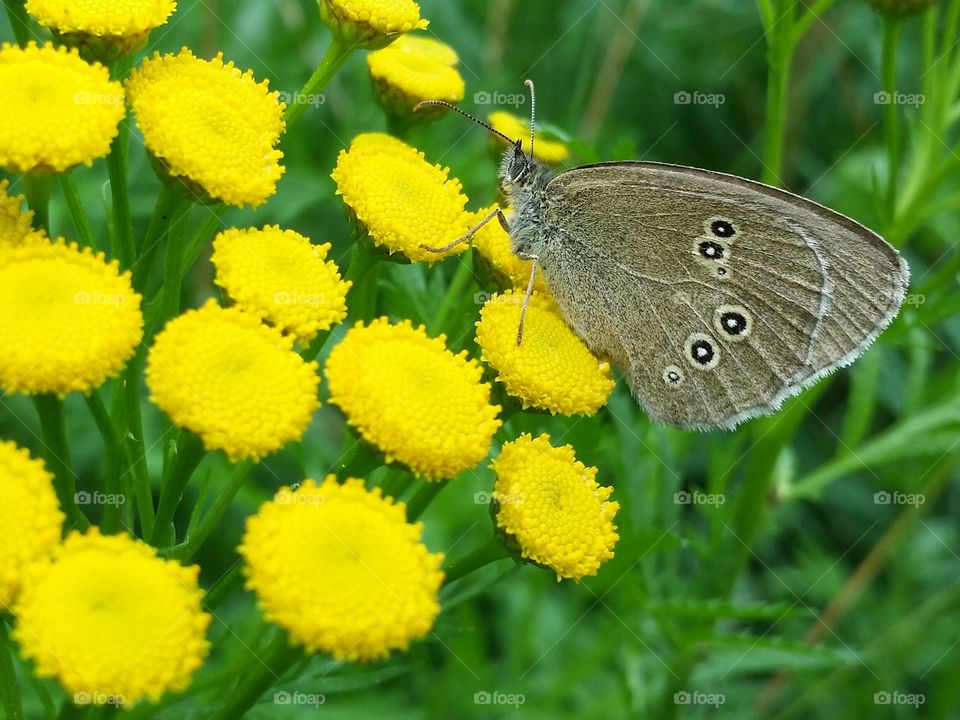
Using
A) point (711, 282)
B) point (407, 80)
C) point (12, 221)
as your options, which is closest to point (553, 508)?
point (711, 282)

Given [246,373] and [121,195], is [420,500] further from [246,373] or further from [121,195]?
[121,195]

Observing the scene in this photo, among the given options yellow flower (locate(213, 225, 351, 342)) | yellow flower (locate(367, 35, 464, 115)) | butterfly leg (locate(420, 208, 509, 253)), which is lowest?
butterfly leg (locate(420, 208, 509, 253))

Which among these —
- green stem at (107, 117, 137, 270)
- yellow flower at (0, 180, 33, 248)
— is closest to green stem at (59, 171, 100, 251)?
green stem at (107, 117, 137, 270)

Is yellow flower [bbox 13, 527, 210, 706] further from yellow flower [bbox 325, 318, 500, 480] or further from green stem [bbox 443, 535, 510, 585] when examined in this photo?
green stem [bbox 443, 535, 510, 585]

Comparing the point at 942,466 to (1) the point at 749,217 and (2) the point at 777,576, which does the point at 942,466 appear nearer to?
(2) the point at 777,576

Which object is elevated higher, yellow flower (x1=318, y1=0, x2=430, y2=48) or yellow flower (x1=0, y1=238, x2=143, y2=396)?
yellow flower (x1=318, y1=0, x2=430, y2=48)

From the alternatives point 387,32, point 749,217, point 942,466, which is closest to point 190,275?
point 387,32

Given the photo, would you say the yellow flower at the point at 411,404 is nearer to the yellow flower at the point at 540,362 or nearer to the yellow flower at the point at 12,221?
the yellow flower at the point at 540,362
